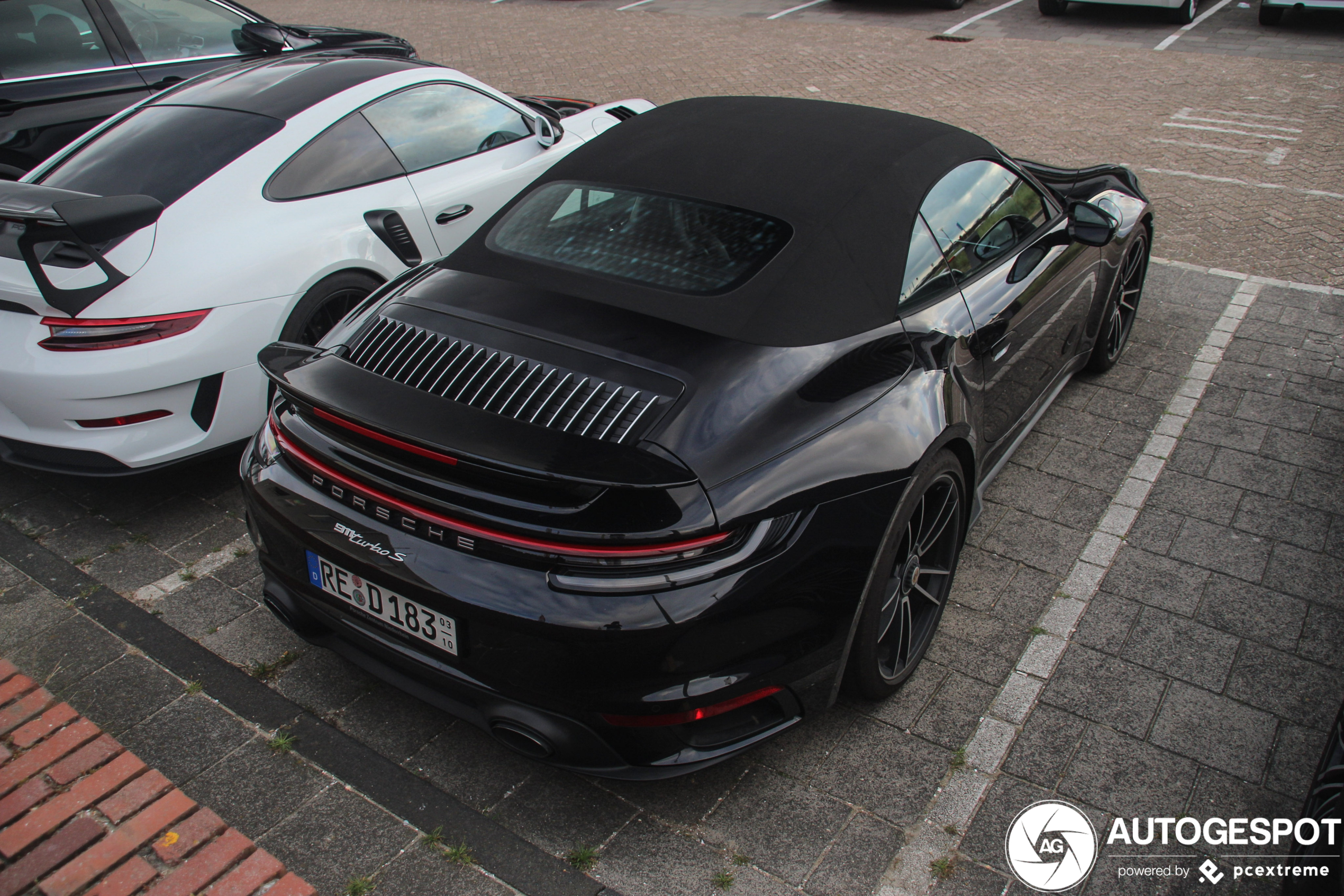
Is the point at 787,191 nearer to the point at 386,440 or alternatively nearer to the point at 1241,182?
the point at 386,440

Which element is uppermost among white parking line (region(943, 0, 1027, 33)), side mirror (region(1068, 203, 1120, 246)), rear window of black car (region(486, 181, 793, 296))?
rear window of black car (region(486, 181, 793, 296))

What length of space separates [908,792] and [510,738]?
110cm

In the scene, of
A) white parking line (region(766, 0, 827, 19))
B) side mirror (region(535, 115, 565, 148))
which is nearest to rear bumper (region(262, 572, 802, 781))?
side mirror (region(535, 115, 565, 148))

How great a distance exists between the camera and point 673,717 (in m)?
2.24

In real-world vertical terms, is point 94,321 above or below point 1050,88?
above

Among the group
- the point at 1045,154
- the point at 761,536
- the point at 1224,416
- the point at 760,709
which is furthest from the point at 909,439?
the point at 1045,154

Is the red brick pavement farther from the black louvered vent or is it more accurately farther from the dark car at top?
the dark car at top

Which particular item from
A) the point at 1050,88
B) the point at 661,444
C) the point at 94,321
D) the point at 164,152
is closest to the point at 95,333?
the point at 94,321

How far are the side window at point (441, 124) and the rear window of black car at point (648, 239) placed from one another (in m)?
1.70

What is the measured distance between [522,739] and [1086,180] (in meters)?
4.00

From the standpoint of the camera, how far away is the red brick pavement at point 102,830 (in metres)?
2.39

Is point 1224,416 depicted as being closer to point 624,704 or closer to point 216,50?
point 624,704

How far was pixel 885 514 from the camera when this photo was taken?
2525 millimetres

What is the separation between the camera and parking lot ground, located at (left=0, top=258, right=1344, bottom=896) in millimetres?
2521
